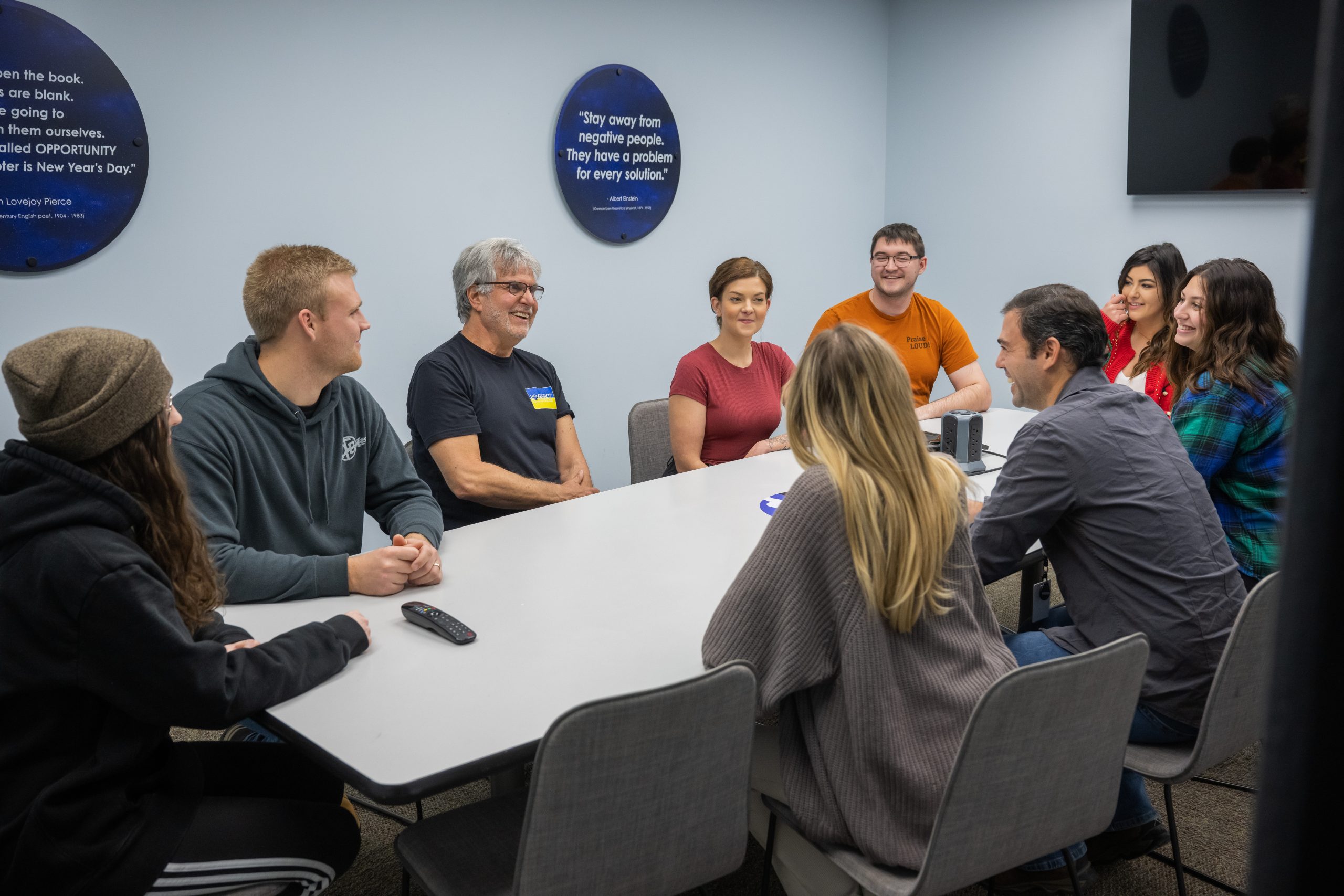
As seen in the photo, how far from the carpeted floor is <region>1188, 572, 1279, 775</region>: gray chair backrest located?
48 centimetres

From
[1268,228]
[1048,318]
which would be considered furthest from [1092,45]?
[1048,318]

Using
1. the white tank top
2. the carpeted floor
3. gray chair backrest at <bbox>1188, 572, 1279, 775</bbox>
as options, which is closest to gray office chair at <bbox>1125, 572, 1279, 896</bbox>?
gray chair backrest at <bbox>1188, 572, 1279, 775</bbox>

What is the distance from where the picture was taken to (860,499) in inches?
58.9

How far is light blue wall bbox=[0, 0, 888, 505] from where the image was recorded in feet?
10.9

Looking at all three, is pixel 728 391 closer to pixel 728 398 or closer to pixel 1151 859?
pixel 728 398

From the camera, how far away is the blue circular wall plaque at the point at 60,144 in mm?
2984

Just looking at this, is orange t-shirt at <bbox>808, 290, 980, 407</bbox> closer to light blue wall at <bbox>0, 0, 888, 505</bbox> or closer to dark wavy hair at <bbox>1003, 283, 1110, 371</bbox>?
light blue wall at <bbox>0, 0, 888, 505</bbox>

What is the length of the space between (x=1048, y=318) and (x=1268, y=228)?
2719 millimetres

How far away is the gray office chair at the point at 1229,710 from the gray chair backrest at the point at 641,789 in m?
0.89

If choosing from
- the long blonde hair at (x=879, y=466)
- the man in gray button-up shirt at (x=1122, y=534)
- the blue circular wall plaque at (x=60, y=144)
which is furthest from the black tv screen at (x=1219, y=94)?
the blue circular wall plaque at (x=60, y=144)

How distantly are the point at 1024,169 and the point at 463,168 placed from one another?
2888 millimetres

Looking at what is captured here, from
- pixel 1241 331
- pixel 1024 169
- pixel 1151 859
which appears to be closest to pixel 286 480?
pixel 1151 859

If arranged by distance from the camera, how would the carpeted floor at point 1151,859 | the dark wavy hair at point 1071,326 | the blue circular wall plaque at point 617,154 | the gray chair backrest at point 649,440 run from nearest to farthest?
the dark wavy hair at point 1071,326, the carpeted floor at point 1151,859, the gray chair backrest at point 649,440, the blue circular wall plaque at point 617,154

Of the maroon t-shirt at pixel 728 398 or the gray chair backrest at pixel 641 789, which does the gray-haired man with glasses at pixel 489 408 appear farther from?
the gray chair backrest at pixel 641 789
